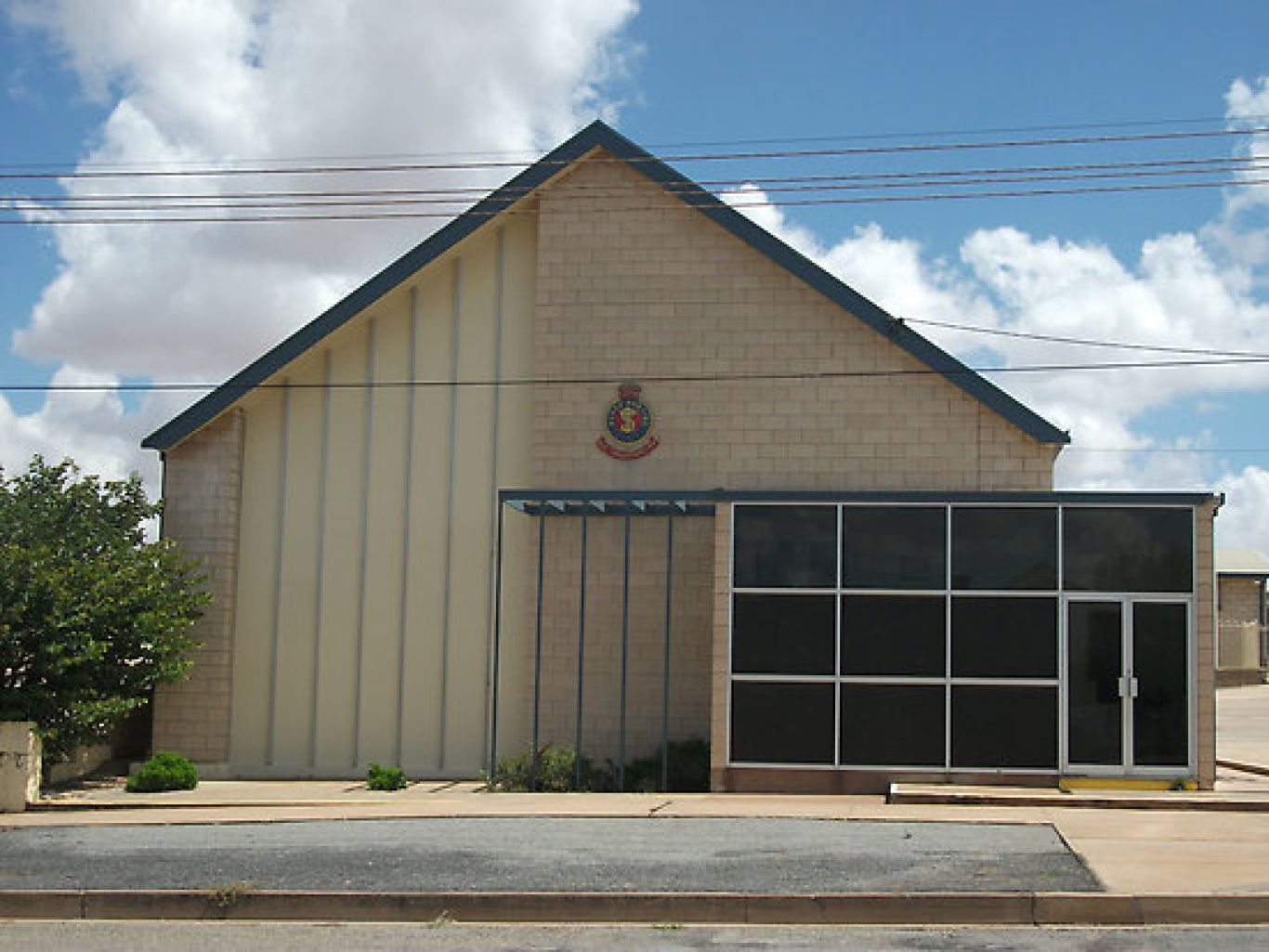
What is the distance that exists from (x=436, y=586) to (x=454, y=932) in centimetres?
1359

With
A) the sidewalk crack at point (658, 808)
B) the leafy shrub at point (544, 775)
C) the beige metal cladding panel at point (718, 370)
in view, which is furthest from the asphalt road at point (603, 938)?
the beige metal cladding panel at point (718, 370)

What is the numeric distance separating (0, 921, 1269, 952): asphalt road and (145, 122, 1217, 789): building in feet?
30.5

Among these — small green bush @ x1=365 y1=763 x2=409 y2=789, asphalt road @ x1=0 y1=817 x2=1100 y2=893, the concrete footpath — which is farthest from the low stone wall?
small green bush @ x1=365 y1=763 x2=409 y2=789

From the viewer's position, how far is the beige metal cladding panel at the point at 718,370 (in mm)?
24172

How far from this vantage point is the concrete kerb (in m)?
12.3

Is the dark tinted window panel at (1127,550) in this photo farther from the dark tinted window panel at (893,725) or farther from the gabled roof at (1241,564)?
the gabled roof at (1241,564)

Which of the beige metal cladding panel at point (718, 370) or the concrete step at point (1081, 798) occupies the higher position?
the beige metal cladding panel at point (718, 370)

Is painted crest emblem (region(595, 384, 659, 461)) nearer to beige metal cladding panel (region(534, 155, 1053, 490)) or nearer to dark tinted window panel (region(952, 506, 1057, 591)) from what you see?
beige metal cladding panel (region(534, 155, 1053, 490))

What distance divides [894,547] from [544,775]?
5869 mm

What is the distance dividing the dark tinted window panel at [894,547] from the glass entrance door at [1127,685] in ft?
6.31

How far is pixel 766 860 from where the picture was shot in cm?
1455

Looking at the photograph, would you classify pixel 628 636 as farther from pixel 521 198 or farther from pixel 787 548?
pixel 521 198

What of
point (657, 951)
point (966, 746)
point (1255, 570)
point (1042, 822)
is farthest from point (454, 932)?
point (1255, 570)

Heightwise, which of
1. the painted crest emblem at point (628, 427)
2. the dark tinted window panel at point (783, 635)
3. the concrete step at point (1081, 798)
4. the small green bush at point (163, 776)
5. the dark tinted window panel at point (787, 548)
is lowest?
the small green bush at point (163, 776)
